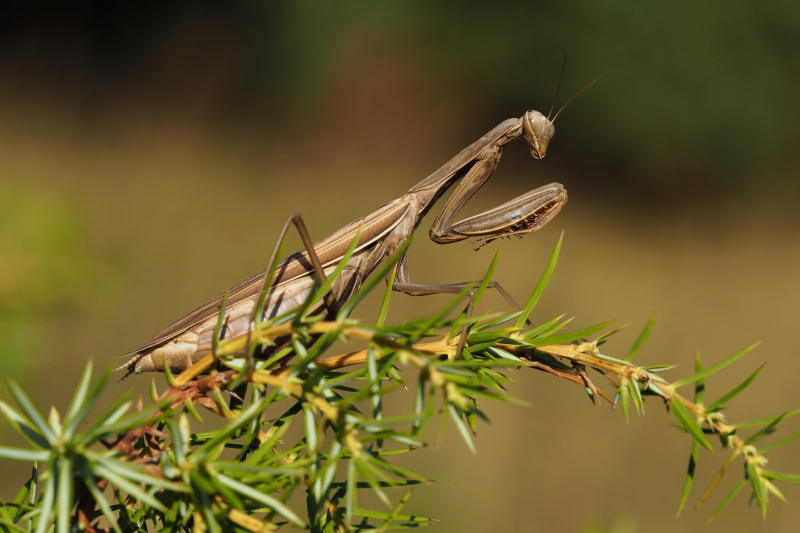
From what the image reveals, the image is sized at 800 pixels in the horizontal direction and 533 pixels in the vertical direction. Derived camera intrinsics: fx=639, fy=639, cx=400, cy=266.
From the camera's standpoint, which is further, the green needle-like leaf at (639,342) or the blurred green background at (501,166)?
the blurred green background at (501,166)

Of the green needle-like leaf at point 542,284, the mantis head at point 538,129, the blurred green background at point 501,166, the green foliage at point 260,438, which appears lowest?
the green foliage at point 260,438

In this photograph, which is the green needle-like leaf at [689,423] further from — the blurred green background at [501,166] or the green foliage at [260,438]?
the blurred green background at [501,166]

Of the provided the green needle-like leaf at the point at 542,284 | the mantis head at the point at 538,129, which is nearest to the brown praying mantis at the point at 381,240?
the mantis head at the point at 538,129

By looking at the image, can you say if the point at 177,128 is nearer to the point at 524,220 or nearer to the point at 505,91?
the point at 505,91

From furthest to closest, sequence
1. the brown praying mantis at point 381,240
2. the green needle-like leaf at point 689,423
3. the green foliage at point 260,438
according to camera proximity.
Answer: the brown praying mantis at point 381,240 → the green needle-like leaf at point 689,423 → the green foliage at point 260,438

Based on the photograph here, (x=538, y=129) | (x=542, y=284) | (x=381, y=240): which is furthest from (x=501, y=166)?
(x=542, y=284)

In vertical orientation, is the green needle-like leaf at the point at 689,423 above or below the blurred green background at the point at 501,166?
below

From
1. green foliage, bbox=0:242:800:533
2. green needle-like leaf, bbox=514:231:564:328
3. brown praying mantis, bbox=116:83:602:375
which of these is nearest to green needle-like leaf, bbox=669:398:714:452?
green foliage, bbox=0:242:800:533
